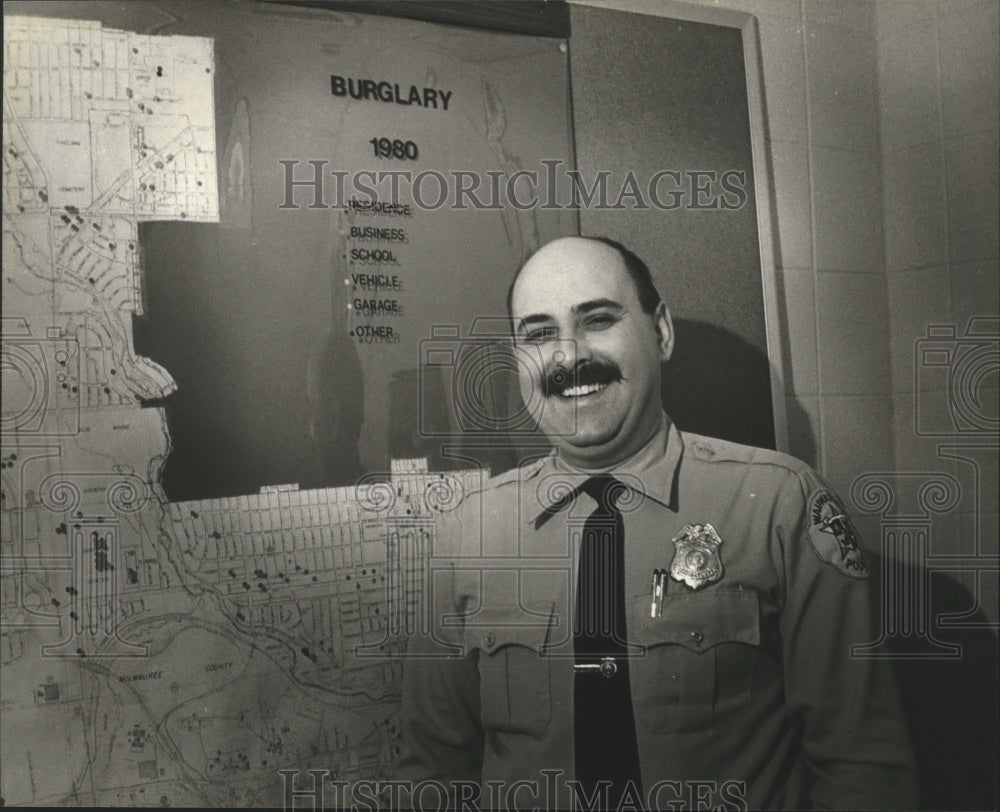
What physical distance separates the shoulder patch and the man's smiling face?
11.1 inches

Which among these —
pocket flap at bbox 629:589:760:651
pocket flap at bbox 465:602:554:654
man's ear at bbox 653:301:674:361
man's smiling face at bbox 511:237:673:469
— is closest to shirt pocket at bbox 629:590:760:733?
pocket flap at bbox 629:589:760:651

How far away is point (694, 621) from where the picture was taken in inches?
53.7

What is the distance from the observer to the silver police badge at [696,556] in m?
1.38

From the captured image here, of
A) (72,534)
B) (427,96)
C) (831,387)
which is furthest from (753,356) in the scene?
(72,534)

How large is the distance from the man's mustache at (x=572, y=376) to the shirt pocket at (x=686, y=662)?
0.32 m

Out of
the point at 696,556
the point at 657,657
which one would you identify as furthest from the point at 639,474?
the point at 657,657

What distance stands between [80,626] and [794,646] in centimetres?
101

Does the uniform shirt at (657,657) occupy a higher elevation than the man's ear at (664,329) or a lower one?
lower

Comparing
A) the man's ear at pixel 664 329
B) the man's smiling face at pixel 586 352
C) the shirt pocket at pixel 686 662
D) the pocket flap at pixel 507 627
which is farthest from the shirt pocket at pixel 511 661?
the man's ear at pixel 664 329

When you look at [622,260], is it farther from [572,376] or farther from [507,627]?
[507,627]

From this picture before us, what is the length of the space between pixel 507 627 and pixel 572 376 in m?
0.37

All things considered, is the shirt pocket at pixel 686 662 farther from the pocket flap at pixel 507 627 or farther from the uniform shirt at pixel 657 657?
the pocket flap at pixel 507 627

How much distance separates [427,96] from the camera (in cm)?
137

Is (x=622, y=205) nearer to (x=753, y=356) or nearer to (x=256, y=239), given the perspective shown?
(x=753, y=356)
